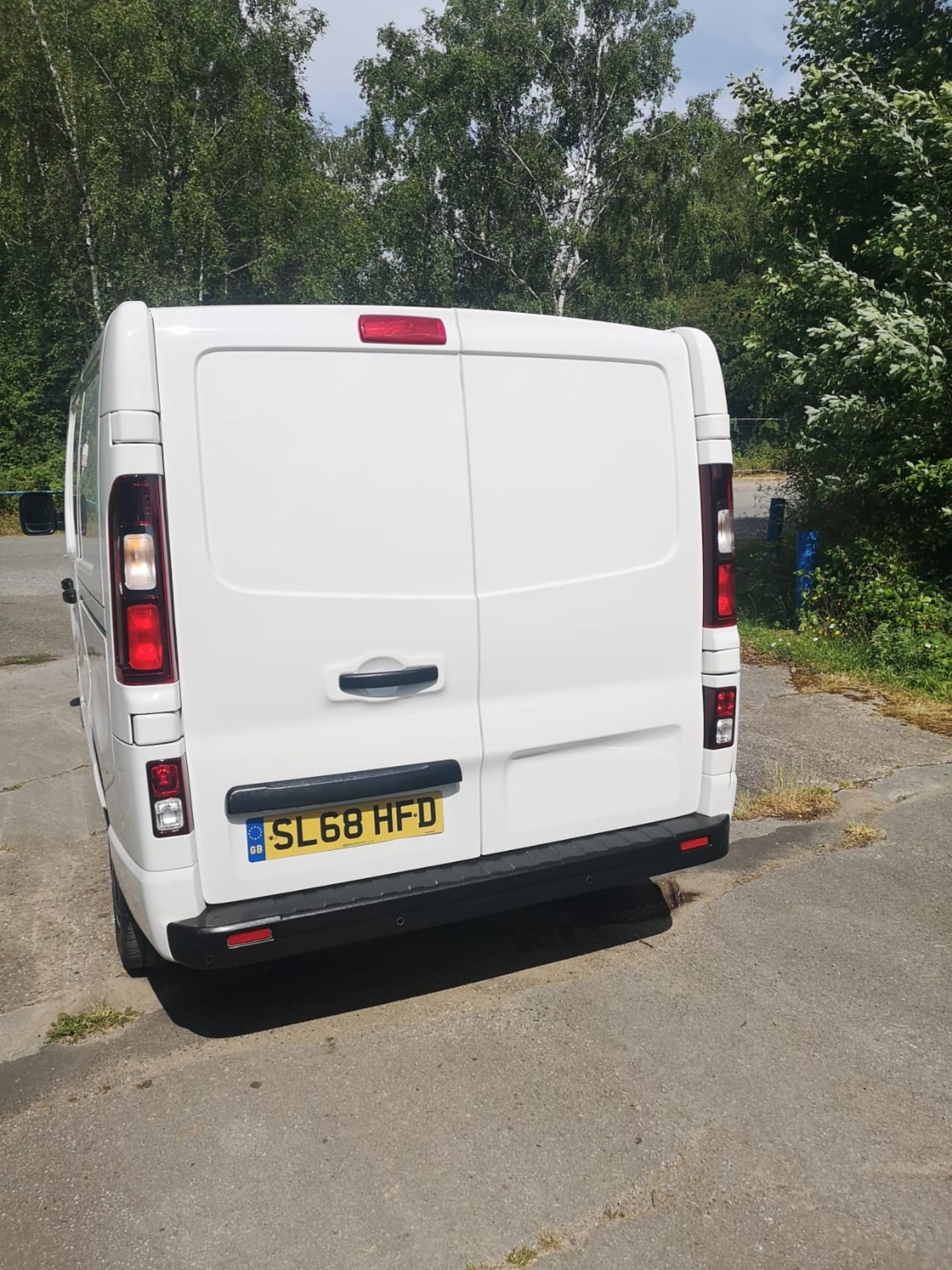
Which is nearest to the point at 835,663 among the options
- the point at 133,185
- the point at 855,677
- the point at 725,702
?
the point at 855,677

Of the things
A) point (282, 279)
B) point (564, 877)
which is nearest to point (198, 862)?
point (564, 877)

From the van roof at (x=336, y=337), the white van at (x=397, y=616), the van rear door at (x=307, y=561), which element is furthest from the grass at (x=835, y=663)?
the van rear door at (x=307, y=561)

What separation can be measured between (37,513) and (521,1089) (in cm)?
496

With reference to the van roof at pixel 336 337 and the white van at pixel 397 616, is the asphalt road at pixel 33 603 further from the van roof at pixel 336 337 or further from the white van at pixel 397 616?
the van roof at pixel 336 337

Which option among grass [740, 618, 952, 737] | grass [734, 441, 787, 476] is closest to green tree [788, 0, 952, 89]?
grass [740, 618, 952, 737]

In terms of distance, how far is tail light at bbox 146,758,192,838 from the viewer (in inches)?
113

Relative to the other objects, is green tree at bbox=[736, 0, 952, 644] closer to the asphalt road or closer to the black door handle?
the black door handle

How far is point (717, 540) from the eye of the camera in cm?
361

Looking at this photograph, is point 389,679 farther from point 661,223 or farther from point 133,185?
point 661,223

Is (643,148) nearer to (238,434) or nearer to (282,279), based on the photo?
(282,279)

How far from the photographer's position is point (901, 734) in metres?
6.79

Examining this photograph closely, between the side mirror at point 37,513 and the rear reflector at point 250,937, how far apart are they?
13.3 feet

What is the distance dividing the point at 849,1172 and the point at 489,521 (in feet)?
7.09

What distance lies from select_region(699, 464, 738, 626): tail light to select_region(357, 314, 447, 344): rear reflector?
3.70ft
